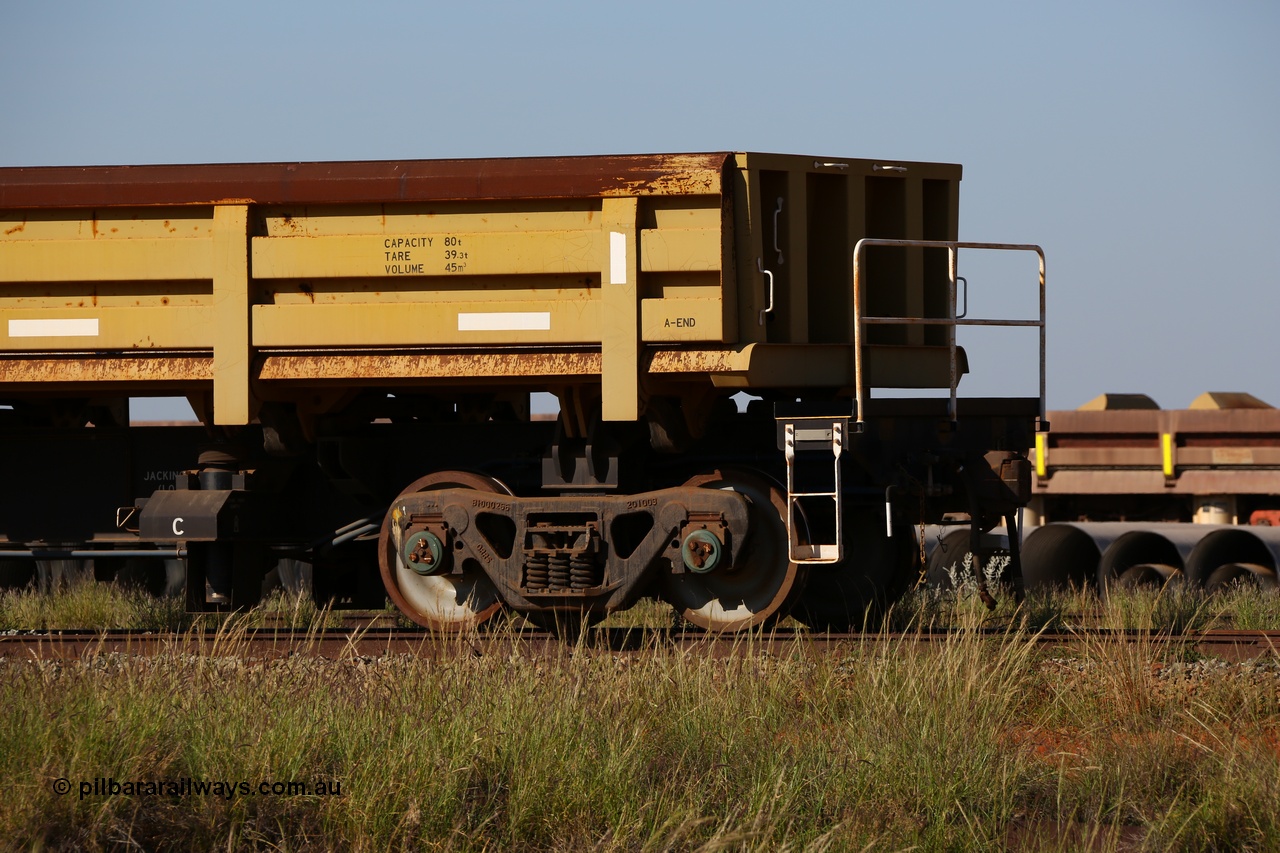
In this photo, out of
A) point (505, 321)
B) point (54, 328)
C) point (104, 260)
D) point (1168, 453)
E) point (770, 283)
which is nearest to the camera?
point (770, 283)

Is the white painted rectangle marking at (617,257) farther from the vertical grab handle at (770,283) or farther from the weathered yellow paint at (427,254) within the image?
the vertical grab handle at (770,283)

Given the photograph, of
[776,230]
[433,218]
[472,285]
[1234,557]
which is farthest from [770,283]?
[1234,557]

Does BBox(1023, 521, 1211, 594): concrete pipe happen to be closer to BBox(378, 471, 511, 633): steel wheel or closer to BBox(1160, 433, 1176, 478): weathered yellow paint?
BBox(1160, 433, 1176, 478): weathered yellow paint

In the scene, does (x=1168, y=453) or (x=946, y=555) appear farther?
(x=1168, y=453)

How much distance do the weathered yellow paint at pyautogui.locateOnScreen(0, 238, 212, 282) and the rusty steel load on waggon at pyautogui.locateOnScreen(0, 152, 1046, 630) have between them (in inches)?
0.7

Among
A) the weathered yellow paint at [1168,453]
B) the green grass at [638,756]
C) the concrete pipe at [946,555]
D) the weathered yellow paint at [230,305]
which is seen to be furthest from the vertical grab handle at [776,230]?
the weathered yellow paint at [1168,453]

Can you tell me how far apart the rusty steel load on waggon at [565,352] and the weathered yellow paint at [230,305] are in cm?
1

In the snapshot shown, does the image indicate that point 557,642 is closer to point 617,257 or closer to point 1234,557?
point 617,257

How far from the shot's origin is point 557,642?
7.77m

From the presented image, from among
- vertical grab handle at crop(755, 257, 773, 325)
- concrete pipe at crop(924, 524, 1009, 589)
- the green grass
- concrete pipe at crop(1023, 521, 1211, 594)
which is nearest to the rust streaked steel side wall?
vertical grab handle at crop(755, 257, 773, 325)

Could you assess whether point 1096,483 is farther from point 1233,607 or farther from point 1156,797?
point 1156,797

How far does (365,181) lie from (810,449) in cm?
304

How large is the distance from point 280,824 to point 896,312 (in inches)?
216

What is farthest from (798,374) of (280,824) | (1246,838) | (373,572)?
(280,824)
